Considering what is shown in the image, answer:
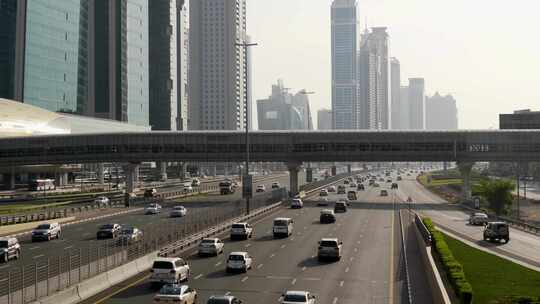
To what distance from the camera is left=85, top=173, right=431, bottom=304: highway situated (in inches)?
1268

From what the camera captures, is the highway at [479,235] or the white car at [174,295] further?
the highway at [479,235]

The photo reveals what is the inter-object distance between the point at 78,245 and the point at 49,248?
95.8 inches

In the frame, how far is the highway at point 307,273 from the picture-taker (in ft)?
106

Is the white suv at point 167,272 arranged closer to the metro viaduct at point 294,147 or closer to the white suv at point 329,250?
the white suv at point 329,250

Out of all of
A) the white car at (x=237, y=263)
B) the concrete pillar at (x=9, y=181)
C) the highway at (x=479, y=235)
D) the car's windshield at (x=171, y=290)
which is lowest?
the highway at (x=479, y=235)

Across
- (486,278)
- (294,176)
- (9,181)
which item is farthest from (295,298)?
(9,181)

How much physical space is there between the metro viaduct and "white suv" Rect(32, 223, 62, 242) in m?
62.1

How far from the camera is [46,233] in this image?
5519 centimetres

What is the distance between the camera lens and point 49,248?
4891 cm

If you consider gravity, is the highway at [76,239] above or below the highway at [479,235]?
above

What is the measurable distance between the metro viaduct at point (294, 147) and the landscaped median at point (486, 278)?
65.7 meters

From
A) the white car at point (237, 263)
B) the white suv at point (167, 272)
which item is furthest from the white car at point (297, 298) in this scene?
the white car at point (237, 263)

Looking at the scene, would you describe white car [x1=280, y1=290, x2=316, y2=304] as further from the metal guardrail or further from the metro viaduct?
the metro viaduct

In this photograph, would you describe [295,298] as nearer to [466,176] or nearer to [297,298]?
[297,298]
